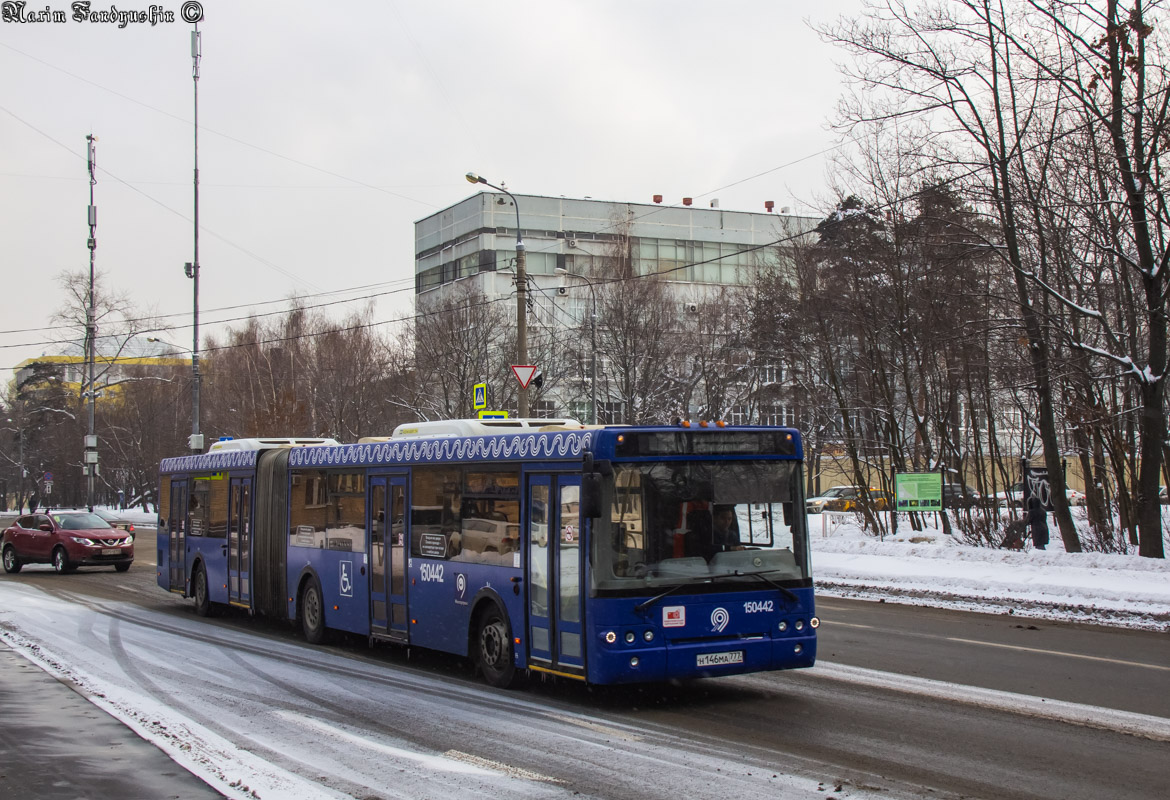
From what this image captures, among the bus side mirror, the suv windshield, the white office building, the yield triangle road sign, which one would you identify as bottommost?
the suv windshield

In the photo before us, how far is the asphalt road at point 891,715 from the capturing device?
7.15 meters

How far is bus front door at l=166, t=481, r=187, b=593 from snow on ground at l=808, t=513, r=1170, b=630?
11698 millimetres

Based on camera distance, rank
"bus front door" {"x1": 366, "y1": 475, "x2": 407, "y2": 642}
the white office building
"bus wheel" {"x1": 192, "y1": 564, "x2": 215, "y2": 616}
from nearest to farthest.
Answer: "bus front door" {"x1": 366, "y1": 475, "x2": 407, "y2": 642}, "bus wheel" {"x1": 192, "y1": 564, "x2": 215, "y2": 616}, the white office building

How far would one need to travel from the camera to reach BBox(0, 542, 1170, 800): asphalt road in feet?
23.5

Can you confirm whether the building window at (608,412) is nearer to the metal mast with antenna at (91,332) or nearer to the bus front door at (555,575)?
the metal mast with antenna at (91,332)

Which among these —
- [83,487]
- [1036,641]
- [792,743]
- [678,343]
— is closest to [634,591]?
[792,743]

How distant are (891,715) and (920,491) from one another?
19.0 metres

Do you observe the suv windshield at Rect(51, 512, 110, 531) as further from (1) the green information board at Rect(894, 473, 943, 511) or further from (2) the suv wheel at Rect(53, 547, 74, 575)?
(1) the green information board at Rect(894, 473, 943, 511)

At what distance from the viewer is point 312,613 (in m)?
15.0

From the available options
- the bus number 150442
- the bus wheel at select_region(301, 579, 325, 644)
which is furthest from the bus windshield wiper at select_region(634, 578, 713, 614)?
the bus wheel at select_region(301, 579, 325, 644)

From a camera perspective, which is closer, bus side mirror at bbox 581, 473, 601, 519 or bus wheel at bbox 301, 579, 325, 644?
bus side mirror at bbox 581, 473, 601, 519

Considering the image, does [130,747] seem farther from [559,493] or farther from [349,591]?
[349,591]

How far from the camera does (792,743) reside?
817 centimetres

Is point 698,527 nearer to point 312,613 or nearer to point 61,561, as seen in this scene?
point 312,613
